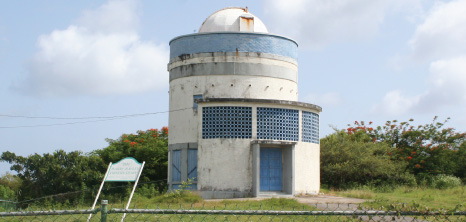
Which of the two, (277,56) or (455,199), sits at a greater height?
(277,56)

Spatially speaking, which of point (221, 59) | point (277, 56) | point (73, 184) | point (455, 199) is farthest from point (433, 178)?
point (73, 184)

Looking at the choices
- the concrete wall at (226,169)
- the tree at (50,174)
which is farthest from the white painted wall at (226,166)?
the tree at (50,174)

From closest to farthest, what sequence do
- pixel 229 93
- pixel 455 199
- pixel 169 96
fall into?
pixel 455 199
pixel 229 93
pixel 169 96

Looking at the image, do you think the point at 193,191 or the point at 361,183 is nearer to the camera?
the point at 193,191

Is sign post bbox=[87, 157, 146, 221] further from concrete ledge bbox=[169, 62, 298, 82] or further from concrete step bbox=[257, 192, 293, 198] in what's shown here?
concrete ledge bbox=[169, 62, 298, 82]

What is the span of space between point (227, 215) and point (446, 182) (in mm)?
17408

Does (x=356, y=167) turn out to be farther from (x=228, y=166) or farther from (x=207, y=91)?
(x=207, y=91)

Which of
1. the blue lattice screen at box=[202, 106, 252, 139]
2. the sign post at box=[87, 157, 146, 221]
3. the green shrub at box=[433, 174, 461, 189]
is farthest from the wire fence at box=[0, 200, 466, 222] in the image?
the green shrub at box=[433, 174, 461, 189]

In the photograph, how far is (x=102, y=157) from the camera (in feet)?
94.4

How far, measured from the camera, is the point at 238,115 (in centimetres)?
2170

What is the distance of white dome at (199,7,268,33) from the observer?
2425cm

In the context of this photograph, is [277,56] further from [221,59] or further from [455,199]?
[455,199]

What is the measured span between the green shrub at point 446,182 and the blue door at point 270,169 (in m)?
10.3

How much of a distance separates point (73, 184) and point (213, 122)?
27.1ft
